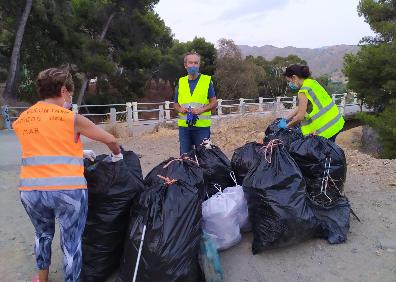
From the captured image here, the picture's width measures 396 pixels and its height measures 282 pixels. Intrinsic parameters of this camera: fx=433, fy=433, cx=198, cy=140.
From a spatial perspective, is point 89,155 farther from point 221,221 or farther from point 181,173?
point 221,221

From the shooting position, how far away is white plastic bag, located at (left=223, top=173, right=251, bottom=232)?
328cm

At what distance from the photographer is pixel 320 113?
13.5 feet

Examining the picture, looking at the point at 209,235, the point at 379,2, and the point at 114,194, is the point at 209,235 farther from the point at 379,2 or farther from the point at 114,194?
the point at 379,2

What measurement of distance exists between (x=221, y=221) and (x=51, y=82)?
1486mm

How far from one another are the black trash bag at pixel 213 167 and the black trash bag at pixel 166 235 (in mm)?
730

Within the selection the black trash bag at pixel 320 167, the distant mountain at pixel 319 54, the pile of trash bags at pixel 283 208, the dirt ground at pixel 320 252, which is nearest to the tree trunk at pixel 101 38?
the dirt ground at pixel 320 252

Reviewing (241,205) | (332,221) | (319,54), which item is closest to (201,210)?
A: (241,205)

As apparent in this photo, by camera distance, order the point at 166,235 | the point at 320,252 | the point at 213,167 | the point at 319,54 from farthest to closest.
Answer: the point at 319,54 → the point at 213,167 → the point at 320,252 → the point at 166,235

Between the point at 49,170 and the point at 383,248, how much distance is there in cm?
249

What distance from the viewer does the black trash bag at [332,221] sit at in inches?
131

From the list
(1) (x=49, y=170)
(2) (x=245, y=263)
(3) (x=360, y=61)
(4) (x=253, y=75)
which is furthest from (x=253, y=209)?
(4) (x=253, y=75)

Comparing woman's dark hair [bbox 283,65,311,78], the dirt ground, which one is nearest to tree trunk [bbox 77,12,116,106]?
the dirt ground

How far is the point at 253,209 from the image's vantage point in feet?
10.6

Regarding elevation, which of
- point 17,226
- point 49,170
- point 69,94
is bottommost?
point 17,226
